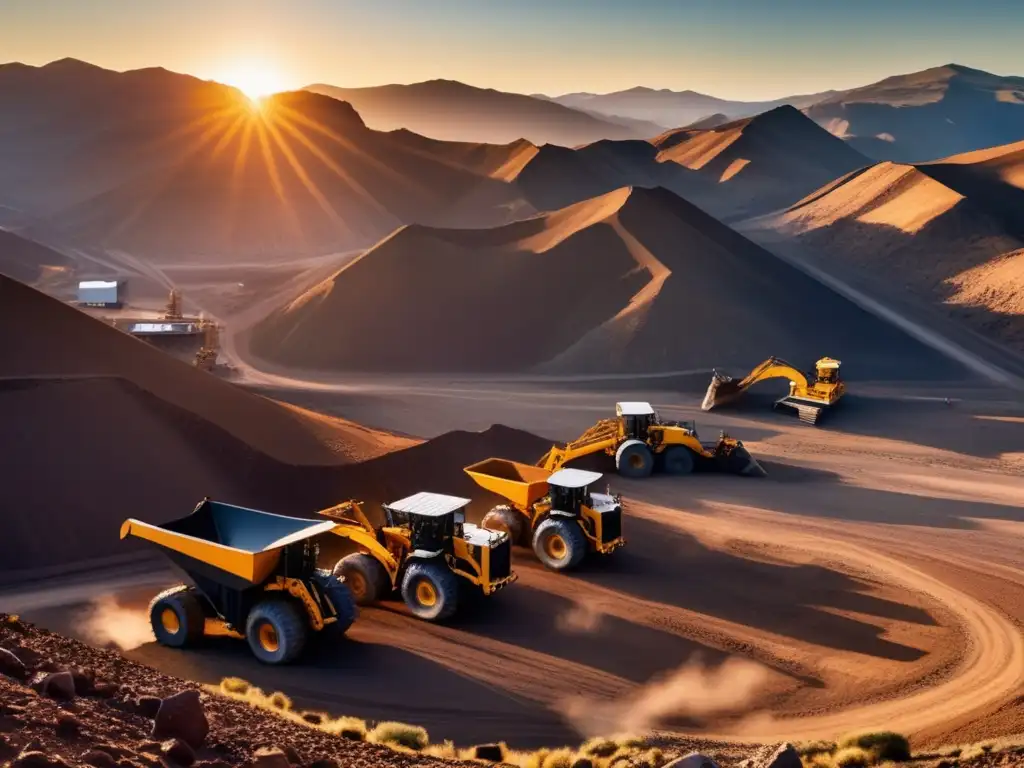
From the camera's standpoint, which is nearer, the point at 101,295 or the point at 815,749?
the point at 815,749

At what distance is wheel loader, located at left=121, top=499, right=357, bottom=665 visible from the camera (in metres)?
12.1

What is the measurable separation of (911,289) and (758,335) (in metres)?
18.7

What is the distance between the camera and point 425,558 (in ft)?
45.9

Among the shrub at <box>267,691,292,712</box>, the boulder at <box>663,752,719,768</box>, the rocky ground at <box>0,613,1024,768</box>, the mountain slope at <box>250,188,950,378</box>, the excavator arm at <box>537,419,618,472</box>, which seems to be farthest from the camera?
the mountain slope at <box>250,188,950,378</box>

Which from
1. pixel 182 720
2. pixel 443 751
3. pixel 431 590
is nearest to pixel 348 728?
pixel 443 751

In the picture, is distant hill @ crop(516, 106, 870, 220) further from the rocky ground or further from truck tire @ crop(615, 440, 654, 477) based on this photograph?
the rocky ground

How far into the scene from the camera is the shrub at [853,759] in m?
9.18

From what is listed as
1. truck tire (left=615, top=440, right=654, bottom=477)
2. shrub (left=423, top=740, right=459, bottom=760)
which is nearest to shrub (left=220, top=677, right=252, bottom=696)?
shrub (left=423, top=740, right=459, bottom=760)

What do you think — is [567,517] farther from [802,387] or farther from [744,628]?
[802,387]

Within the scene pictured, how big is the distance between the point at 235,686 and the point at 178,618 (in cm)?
210

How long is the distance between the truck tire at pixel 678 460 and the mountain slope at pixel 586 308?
15.7m

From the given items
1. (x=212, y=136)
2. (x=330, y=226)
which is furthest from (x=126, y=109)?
(x=330, y=226)

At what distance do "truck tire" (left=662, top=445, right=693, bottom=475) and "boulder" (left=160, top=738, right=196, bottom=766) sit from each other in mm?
18180

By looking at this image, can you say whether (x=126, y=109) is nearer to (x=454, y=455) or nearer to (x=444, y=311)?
(x=444, y=311)
